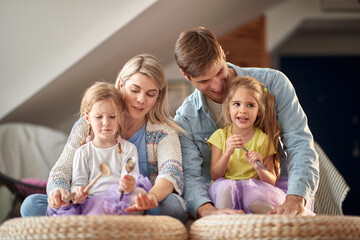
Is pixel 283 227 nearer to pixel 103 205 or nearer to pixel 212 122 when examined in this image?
pixel 103 205

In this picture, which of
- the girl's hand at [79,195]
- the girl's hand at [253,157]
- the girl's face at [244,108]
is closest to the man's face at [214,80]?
the girl's face at [244,108]

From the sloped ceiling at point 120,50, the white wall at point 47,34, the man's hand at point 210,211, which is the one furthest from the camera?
the sloped ceiling at point 120,50

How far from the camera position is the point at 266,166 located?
1953 mm

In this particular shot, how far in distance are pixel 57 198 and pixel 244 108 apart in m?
0.68

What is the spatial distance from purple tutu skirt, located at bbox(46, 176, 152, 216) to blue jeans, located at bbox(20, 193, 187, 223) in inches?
2.2

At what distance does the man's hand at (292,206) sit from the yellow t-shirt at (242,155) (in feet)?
0.58

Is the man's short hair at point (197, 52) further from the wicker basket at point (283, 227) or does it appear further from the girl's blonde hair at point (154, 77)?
the wicker basket at point (283, 227)

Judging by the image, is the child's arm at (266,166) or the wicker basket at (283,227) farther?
the child's arm at (266,166)

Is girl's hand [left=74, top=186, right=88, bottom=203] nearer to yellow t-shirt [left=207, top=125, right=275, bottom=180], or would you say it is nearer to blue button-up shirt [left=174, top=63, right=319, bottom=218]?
blue button-up shirt [left=174, top=63, right=319, bottom=218]

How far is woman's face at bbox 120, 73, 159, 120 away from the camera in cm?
191

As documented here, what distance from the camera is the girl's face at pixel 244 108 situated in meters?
1.92

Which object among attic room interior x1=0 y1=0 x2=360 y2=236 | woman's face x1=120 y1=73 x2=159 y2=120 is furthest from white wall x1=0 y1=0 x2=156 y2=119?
woman's face x1=120 y1=73 x2=159 y2=120

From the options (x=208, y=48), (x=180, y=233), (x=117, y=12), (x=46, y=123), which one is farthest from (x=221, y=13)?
(x=180, y=233)

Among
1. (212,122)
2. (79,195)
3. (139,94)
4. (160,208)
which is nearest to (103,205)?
(79,195)
